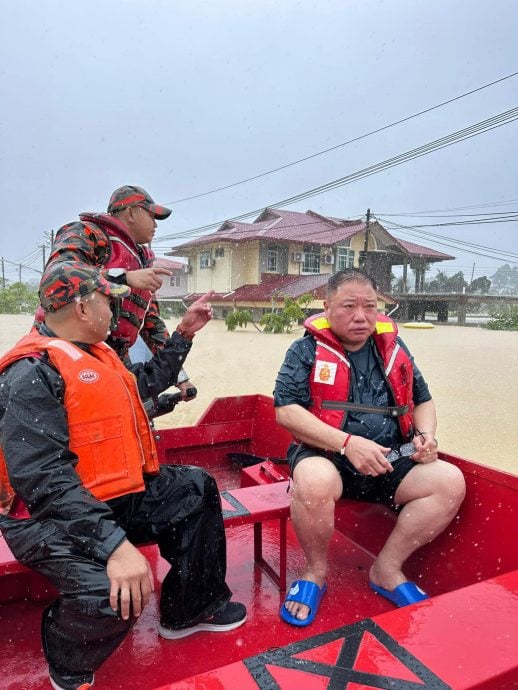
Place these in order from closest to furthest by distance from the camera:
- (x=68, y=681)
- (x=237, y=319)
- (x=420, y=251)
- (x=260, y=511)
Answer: (x=68, y=681) → (x=260, y=511) → (x=237, y=319) → (x=420, y=251)

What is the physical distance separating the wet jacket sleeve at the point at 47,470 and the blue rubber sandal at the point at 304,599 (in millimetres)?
1014

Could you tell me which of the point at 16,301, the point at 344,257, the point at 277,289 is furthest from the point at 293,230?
the point at 16,301

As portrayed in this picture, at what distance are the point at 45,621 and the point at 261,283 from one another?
24919 mm

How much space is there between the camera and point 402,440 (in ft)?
8.29

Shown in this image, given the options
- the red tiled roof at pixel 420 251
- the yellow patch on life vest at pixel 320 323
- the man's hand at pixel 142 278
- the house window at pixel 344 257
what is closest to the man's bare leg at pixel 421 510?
the yellow patch on life vest at pixel 320 323

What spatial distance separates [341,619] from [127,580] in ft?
Result: 3.87

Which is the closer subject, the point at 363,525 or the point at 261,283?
the point at 363,525

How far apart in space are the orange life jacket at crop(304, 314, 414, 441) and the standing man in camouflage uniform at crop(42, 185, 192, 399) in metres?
0.80

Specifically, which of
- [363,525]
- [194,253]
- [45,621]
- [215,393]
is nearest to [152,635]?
[45,621]

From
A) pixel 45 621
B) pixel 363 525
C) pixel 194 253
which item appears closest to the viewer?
pixel 45 621

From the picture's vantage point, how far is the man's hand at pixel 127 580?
1.47 meters

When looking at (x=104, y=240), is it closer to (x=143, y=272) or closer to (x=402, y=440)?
(x=143, y=272)

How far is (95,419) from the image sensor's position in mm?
1686

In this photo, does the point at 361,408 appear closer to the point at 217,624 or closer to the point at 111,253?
the point at 217,624
